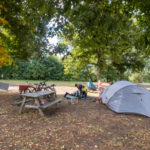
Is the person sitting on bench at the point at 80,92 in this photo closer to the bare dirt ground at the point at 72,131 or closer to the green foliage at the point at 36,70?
the bare dirt ground at the point at 72,131

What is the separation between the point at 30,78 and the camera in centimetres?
2598

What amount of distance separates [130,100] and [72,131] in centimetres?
297

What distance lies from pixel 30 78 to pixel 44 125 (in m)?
23.1

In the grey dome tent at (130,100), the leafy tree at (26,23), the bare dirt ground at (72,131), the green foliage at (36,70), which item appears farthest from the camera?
the green foliage at (36,70)

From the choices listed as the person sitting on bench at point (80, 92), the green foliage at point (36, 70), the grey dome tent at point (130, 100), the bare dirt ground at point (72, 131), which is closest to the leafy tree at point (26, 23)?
the bare dirt ground at point (72, 131)

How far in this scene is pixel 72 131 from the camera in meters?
3.69

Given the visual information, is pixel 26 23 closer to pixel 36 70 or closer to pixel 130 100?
pixel 130 100

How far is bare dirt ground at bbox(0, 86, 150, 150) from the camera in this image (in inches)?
119

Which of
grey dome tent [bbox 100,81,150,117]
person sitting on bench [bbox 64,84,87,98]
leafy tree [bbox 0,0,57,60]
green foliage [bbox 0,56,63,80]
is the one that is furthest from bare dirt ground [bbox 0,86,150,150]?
green foliage [bbox 0,56,63,80]

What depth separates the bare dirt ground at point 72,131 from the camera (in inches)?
119

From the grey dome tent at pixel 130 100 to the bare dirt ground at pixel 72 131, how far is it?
0.27 metres

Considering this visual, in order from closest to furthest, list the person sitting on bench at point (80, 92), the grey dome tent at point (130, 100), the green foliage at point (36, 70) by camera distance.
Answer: the grey dome tent at point (130, 100), the person sitting on bench at point (80, 92), the green foliage at point (36, 70)

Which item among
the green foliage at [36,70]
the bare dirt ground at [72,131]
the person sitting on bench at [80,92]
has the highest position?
the green foliage at [36,70]

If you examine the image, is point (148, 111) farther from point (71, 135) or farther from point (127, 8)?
point (127, 8)
